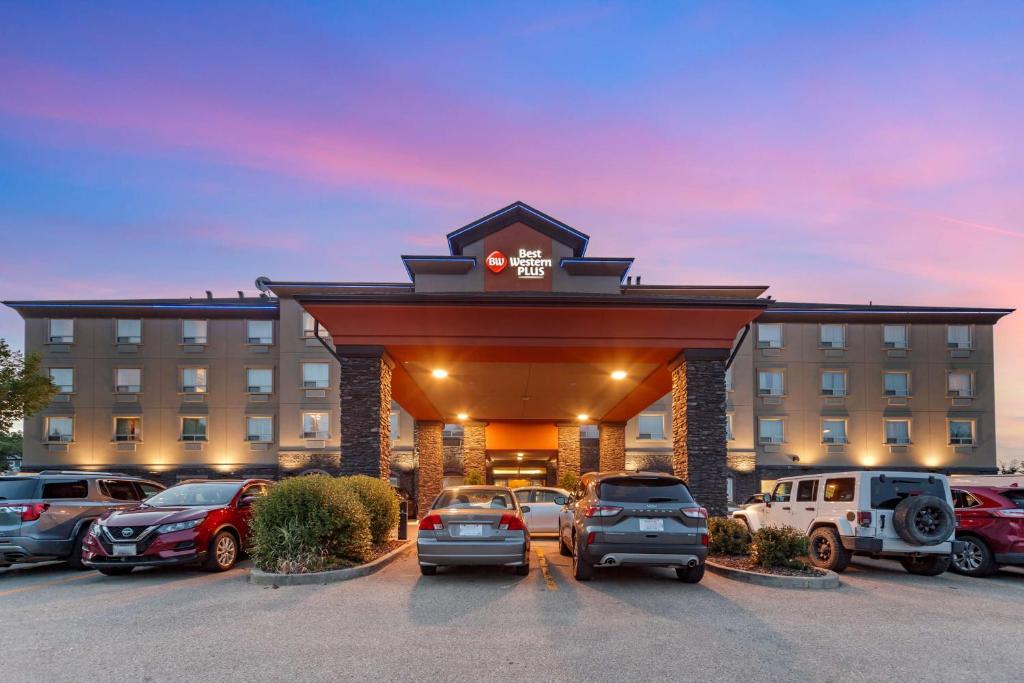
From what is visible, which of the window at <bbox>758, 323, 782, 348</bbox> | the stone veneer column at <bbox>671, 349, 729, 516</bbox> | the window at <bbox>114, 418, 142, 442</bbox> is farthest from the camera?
the window at <bbox>758, 323, 782, 348</bbox>

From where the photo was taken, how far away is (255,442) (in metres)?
42.2

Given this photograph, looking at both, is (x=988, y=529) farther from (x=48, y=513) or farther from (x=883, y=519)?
(x=48, y=513)

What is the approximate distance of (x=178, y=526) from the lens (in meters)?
11.9

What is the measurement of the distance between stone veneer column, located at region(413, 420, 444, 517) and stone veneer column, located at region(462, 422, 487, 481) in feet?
7.49

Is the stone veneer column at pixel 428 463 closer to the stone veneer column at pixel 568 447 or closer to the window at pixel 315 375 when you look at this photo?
the stone veneer column at pixel 568 447

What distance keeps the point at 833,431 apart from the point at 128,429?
39.4m

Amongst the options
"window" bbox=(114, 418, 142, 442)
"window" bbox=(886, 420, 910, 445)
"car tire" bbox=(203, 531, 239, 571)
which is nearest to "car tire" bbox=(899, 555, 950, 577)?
"car tire" bbox=(203, 531, 239, 571)

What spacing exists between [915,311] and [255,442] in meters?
37.3

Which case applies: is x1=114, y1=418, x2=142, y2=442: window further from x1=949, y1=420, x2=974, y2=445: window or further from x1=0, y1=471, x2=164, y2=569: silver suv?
x1=949, y1=420, x2=974, y2=445: window

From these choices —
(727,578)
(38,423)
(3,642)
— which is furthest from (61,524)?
(38,423)

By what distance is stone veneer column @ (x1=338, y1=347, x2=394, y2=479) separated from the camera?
1653 cm

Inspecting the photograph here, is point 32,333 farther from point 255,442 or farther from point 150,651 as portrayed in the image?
point 150,651

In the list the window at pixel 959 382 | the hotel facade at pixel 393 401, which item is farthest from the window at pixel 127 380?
the window at pixel 959 382

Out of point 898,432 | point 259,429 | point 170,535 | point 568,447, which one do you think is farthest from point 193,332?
point 898,432
